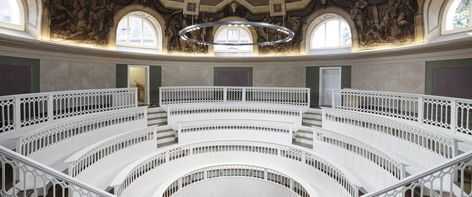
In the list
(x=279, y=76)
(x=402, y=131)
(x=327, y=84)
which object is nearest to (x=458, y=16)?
(x=402, y=131)

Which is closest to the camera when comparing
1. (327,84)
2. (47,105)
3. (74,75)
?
(47,105)

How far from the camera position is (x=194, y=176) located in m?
11.9

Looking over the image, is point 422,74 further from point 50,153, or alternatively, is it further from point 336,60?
point 50,153

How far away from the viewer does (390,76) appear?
47.8 feet

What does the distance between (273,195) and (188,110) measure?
6.49m

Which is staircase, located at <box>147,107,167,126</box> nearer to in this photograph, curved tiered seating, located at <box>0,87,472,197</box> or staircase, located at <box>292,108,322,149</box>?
curved tiered seating, located at <box>0,87,472,197</box>

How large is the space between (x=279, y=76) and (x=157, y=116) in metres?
9.05

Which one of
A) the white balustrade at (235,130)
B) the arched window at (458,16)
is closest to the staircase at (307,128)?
the white balustrade at (235,130)

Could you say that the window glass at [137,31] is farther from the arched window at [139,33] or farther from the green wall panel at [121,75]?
the green wall panel at [121,75]

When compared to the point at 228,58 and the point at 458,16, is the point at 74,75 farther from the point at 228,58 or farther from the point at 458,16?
the point at 458,16

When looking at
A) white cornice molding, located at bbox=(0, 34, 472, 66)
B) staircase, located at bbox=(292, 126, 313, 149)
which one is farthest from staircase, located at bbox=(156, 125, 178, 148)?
staircase, located at bbox=(292, 126, 313, 149)

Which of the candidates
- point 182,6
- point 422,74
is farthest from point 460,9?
point 182,6

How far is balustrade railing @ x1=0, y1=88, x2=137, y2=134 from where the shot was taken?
710 centimetres

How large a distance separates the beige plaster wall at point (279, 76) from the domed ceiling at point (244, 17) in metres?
1.28
